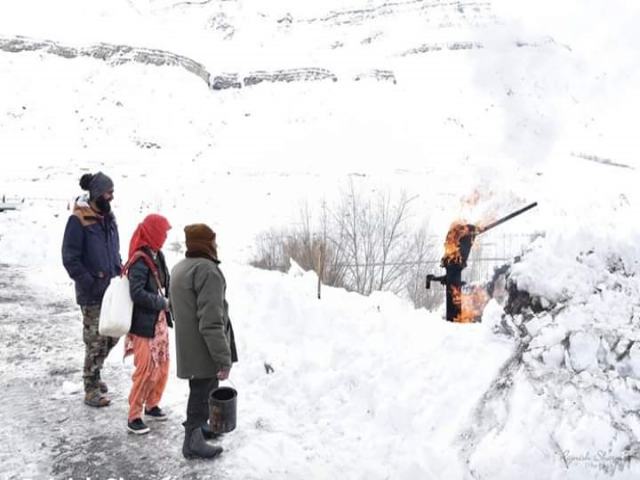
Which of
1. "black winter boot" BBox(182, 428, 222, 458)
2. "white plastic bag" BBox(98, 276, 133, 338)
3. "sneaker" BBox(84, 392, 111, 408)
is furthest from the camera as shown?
"sneaker" BBox(84, 392, 111, 408)

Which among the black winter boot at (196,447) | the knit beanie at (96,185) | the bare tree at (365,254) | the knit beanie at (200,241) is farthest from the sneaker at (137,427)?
A: the bare tree at (365,254)

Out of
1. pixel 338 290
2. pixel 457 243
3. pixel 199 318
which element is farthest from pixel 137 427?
pixel 457 243

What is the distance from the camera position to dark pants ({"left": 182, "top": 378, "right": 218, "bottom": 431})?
4.23 metres

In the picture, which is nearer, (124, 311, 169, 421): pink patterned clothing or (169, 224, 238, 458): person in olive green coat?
(169, 224, 238, 458): person in olive green coat

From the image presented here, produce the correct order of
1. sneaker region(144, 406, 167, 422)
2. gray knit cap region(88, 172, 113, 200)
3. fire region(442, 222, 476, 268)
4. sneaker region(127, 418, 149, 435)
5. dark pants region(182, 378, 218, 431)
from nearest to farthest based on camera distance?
dark pants region(182, 378, 218, 431) → sneaker region(127, 418, 149, 435) → gray knit cap region(88, 172, 113, 200) → sneaker region(144, 406, 167, 422) → fire region(442, 222, 476, 268)

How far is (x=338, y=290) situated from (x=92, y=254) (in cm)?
426

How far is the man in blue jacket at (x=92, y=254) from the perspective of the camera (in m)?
5.00

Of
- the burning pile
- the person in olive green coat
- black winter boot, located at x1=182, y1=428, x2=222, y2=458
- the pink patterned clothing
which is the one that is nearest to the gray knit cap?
the pink patterned clothing

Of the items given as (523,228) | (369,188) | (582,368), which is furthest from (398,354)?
(369,188)

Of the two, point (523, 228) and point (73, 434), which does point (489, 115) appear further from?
point (73, 434)

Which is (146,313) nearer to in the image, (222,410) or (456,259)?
(222,410)

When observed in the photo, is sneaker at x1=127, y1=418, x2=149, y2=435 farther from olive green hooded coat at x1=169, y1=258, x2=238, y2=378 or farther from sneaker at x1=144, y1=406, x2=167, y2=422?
olive green hooded coat at x1=169, y1=258, x2=238, y2=378

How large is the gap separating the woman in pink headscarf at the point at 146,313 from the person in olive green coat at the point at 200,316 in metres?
0.63

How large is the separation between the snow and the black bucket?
1.19 ft
